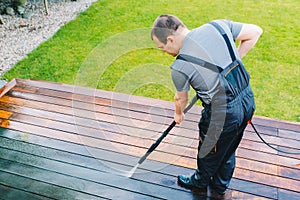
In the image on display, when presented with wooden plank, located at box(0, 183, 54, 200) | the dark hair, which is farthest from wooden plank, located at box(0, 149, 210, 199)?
the dark hair

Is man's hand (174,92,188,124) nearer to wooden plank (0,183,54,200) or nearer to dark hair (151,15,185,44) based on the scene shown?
dark hair (151,15,185,44)

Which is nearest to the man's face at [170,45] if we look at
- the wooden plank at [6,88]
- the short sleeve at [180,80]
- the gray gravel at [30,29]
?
the short sleeve at [180,80]

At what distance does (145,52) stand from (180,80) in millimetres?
2633

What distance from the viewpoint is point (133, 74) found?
12.0 feet

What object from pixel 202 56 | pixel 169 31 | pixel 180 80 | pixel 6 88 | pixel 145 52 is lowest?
pixel 145 52

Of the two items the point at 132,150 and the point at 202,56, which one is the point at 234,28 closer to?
the point at 202,56

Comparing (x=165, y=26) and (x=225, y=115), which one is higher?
(x=165, y=26)

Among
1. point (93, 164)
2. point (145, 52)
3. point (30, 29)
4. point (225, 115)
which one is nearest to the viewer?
point (225, 115)

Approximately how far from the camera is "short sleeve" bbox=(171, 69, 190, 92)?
4.96ft

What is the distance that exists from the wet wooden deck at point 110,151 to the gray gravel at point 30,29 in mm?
1374

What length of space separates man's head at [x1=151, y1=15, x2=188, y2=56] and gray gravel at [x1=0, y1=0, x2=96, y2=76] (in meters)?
2.91

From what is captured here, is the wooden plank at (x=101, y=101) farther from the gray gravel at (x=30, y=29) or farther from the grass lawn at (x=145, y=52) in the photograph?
the gray gravel at (x=30, y=29)

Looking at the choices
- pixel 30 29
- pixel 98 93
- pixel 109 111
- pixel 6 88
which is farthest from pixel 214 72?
pixel 30 29

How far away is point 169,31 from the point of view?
59.1 inches
